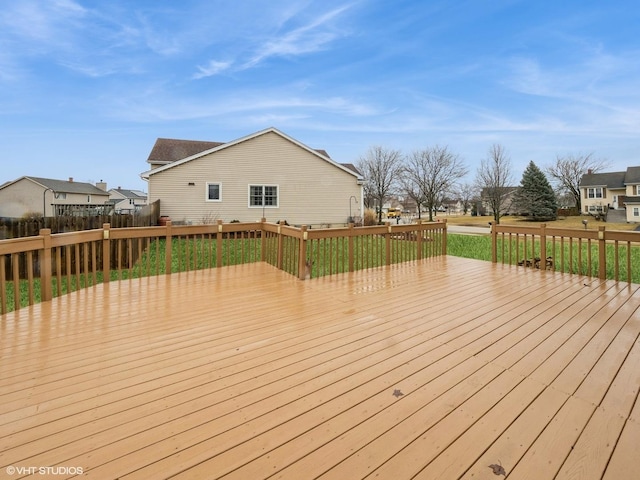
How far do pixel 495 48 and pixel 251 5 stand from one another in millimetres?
10471

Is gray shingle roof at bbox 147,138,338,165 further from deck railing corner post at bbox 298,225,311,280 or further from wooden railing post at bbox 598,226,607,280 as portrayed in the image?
wooden railing post at bbox 598,226,607,280

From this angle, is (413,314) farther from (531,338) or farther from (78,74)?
(78,74)

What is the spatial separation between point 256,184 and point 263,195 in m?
0.63

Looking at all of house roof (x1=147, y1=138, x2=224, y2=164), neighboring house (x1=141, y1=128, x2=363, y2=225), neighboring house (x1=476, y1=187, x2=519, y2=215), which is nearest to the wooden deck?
neighboring house (x1=141, y1=128, x2=363, y2=225)

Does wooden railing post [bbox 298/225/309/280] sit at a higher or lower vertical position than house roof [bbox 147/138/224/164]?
lower

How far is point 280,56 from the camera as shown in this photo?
15648 millimetres

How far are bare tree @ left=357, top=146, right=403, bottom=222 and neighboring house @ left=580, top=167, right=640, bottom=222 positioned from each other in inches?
770

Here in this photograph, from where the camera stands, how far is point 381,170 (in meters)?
31.8

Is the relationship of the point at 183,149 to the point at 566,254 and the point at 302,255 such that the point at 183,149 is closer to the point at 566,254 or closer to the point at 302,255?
the point at 302,255

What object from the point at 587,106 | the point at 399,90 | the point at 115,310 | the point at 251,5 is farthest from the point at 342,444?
the point at 587,106

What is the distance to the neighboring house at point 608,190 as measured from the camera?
100ft

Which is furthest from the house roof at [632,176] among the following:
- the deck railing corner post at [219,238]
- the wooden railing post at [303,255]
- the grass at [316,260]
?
the deck railing corner post at [219,238]

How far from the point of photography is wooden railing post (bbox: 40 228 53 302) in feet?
13.1

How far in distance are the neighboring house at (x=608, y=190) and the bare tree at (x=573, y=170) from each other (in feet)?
3.04
